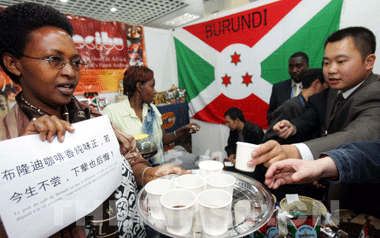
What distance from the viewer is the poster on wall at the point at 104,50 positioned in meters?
3.05

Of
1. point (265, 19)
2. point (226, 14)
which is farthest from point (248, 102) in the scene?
point (226, 14)

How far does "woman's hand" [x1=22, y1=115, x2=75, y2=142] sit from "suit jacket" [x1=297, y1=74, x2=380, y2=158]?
1226 mm

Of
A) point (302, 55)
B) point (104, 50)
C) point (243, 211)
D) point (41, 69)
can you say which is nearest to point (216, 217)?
point (243, 211)

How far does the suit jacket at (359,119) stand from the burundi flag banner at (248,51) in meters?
1.77

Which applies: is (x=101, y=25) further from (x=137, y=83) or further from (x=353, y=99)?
(x=353, y=99)

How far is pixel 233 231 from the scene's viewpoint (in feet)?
2.35

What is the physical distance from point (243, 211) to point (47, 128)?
810 millimetres

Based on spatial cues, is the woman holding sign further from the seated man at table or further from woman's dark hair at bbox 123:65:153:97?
the seated man at table

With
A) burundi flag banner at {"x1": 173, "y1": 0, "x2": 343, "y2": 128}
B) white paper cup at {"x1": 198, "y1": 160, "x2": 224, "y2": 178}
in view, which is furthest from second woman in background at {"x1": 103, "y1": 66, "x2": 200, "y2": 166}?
burundi flag banner at {"x1": 173, "y1": 0, "x2": 343, "y2": 128}

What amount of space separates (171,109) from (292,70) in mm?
2193

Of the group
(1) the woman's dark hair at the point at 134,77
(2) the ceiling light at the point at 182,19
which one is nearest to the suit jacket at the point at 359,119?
(1) the woman's dark hair at the point at 134,77

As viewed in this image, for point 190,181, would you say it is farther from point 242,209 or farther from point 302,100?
point 302,100

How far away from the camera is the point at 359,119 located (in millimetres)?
1112

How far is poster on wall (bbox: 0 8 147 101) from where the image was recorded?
120 inches
